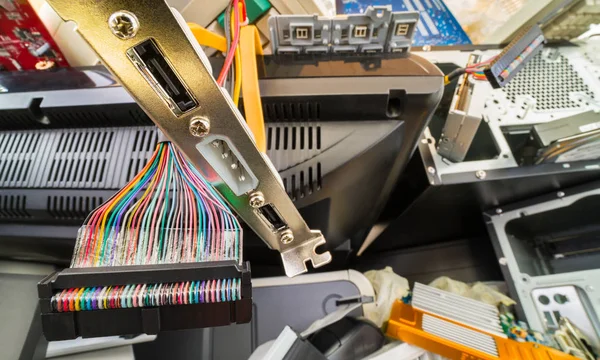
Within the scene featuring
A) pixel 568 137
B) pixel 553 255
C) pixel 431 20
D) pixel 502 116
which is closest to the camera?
pixel 568 137

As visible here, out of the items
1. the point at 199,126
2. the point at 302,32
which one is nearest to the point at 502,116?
the point at 302,32

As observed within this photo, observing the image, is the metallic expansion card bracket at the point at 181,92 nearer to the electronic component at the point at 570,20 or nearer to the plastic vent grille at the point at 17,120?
the plastic vent grille at the point at 17,120

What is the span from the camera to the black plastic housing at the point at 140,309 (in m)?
0.43

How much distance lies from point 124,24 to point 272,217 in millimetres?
317

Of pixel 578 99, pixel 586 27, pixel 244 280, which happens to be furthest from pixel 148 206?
pixel 586 27

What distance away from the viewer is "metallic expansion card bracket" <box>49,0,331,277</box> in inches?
11.0

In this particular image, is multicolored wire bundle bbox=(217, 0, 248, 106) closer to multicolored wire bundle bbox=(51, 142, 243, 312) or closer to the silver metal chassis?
multicolored wire bundle bbox=(51, 142, 243, 312)

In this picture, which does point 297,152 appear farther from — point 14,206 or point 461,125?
point 14,206

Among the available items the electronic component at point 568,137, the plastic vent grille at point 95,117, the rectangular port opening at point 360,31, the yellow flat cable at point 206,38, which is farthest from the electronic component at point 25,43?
the electronic component at point 568,137

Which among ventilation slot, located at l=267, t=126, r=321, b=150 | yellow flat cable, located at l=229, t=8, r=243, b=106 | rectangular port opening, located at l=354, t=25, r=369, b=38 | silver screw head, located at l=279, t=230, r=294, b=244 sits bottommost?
silver screw head, located at l=279, t=230, r=294, b=244

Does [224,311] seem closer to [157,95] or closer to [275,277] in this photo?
[157,95]

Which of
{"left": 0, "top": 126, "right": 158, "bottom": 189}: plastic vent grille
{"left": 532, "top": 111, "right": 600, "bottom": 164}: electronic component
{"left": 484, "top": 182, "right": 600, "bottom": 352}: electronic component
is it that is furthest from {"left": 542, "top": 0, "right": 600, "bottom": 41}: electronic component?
{"left": 0, "top": 126, "right": 158, "bottom": 189}: plastic vent grille

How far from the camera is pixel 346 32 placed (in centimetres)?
65

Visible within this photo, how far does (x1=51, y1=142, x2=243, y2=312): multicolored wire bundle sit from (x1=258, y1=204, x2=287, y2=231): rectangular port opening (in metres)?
0.04
